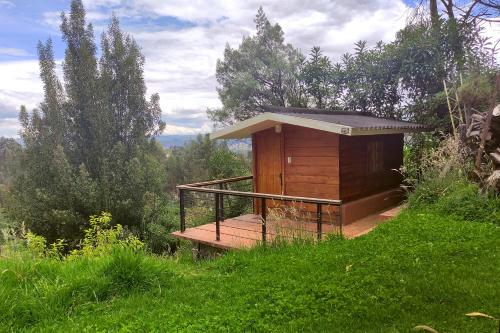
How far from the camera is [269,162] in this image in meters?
9.52

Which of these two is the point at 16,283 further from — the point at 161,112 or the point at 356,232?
the point at 161,112

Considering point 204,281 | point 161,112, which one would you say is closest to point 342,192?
point 204,281

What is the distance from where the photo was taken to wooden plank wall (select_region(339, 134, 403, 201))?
28.4 feet

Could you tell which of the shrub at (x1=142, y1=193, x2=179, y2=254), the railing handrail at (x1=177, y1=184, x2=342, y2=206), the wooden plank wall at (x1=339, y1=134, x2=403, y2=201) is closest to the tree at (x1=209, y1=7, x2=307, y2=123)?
the shrub at (x1=142, y1=193, x2=179, y2=254)

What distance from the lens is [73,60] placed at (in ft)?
60.3

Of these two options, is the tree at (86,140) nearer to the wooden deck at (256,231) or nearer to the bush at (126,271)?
the wooden deck at (256,231)

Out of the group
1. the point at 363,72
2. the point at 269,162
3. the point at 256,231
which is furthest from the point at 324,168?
the point at 363,72

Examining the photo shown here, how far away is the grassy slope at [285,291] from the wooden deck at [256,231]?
0.86 m

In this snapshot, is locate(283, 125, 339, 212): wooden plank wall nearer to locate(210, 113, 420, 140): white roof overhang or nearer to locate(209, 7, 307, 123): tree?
locate(210, 113, 420, 140): white roof overhang

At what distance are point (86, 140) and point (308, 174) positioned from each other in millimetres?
13369

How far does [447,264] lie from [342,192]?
386 cm

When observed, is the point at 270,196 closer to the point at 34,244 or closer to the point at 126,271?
the point at 126,271

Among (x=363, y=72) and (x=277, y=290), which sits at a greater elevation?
(x=363, y=72)

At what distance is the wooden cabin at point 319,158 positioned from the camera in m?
8.44
